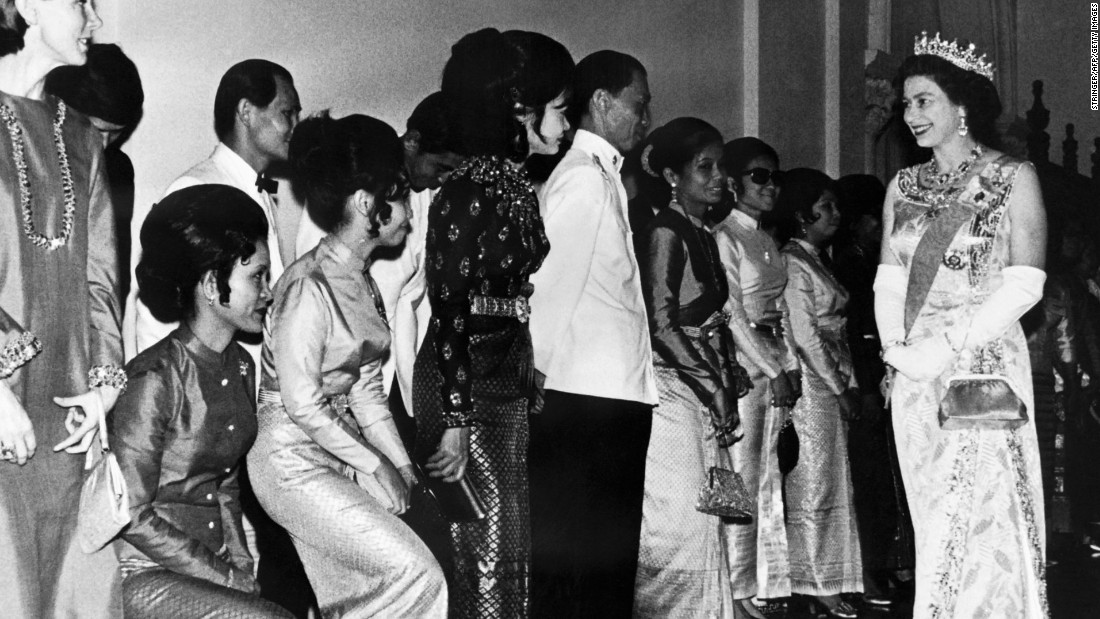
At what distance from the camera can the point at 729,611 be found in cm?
406

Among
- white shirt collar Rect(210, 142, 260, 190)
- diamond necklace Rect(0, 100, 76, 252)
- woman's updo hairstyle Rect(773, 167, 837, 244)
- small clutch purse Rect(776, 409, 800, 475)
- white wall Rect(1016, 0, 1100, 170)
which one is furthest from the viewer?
white wall Rect(1016, 0, 1100, 170)

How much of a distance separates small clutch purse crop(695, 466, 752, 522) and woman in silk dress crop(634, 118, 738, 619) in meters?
0.04

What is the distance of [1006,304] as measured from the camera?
3.62m

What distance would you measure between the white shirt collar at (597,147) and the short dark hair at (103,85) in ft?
3.85

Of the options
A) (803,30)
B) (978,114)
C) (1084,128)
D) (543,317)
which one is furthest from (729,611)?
(1084,128)

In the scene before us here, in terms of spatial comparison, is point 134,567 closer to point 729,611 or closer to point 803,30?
point 729,611

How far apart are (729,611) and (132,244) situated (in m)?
1.99

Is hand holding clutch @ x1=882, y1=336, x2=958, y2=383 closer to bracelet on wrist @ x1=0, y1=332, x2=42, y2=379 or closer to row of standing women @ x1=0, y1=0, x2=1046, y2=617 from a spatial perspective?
row of standing women @ x1=0, y1=0, x2=1046, y2=617

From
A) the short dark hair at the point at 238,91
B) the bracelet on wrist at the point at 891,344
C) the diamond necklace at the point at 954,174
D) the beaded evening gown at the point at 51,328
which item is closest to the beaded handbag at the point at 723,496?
the bracelet on wrist at the point at 891,344

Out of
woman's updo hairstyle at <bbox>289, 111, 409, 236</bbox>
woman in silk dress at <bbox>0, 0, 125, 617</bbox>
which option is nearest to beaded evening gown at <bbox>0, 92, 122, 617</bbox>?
woman in silk dress at <bbox>0, 0, 125, 617</bbox>

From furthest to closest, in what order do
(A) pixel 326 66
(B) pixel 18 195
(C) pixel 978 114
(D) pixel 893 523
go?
(D) pixel 893 523 < (A) pixel 326 66 < (C) pixel 978 114 < (B) pixel 18 195

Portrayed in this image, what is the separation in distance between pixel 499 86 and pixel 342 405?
2.76 feet

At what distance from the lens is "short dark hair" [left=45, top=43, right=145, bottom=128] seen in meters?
3.37

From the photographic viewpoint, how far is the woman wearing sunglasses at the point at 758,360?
15.6 feet
